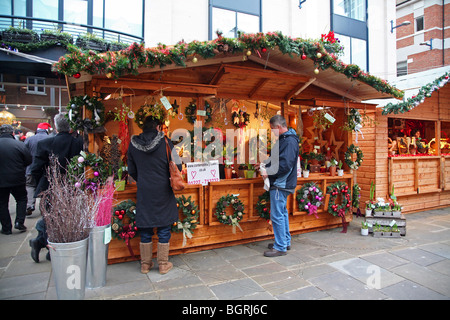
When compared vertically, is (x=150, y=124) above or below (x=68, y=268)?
above

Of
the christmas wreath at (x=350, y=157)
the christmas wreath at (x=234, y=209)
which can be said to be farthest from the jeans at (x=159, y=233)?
the christmas wreath at (x=350, y=157)

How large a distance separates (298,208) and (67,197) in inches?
146

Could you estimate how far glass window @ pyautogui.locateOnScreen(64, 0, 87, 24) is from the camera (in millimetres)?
9406

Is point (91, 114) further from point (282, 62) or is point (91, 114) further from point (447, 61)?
point (447, 61)

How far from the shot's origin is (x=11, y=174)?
16.7 ft

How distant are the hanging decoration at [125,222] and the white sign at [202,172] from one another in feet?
2.95

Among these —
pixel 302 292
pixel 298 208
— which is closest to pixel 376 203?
pixel 298 208

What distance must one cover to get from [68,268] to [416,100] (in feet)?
22.1

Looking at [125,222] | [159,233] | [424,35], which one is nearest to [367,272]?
[159,233]

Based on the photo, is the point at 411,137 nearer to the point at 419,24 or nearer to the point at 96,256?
the point at 96,256

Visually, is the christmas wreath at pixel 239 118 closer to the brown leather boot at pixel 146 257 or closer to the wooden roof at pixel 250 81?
the wooden roof at pixel 250 81

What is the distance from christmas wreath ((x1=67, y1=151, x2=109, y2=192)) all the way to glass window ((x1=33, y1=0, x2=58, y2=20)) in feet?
26.9

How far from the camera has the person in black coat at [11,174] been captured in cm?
505

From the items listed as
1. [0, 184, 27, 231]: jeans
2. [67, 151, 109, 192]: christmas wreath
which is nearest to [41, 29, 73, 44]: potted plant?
[0, 184, 27, 231]: jeans
